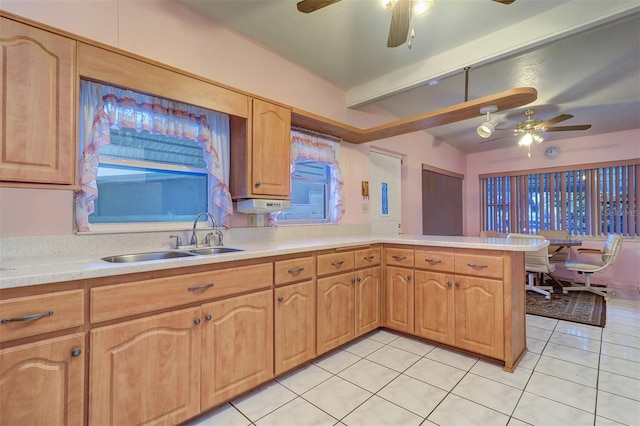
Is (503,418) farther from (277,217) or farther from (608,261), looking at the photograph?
(608,261)

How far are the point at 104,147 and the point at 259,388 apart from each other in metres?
1.82

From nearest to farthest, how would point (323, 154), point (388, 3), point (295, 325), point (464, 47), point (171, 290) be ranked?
point (171, 290) → point (388, 3) → point (295, 325) → point (464, 47) → point (323, 154)

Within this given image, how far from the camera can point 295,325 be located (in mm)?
2010

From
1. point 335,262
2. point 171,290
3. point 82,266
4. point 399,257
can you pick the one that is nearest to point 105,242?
point 82,266

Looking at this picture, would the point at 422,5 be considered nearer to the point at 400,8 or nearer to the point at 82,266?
the point at 400,8

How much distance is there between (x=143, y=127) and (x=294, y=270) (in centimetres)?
138

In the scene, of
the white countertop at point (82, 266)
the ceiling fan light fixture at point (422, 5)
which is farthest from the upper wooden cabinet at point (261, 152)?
the ceiling fan light fixture at point (422, 5)

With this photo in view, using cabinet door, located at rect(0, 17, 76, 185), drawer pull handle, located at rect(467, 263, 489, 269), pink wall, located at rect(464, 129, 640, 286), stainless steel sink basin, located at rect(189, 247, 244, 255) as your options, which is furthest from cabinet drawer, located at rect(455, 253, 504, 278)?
pink wall, located at rect(464, 129, 640, 286)

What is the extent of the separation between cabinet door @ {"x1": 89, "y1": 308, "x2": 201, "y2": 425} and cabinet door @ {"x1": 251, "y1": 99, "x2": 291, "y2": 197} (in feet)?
3.56

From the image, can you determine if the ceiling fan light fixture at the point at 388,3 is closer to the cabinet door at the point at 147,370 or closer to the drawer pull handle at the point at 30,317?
the cabinet door at the point at 147,370

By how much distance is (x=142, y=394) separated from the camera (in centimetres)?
135

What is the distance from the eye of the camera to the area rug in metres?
3.18

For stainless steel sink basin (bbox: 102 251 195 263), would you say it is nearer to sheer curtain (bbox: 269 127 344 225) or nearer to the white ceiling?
sheer curtain (bbox: 269 127 344 225)

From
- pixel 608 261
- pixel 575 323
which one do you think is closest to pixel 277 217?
pixel 575 323
